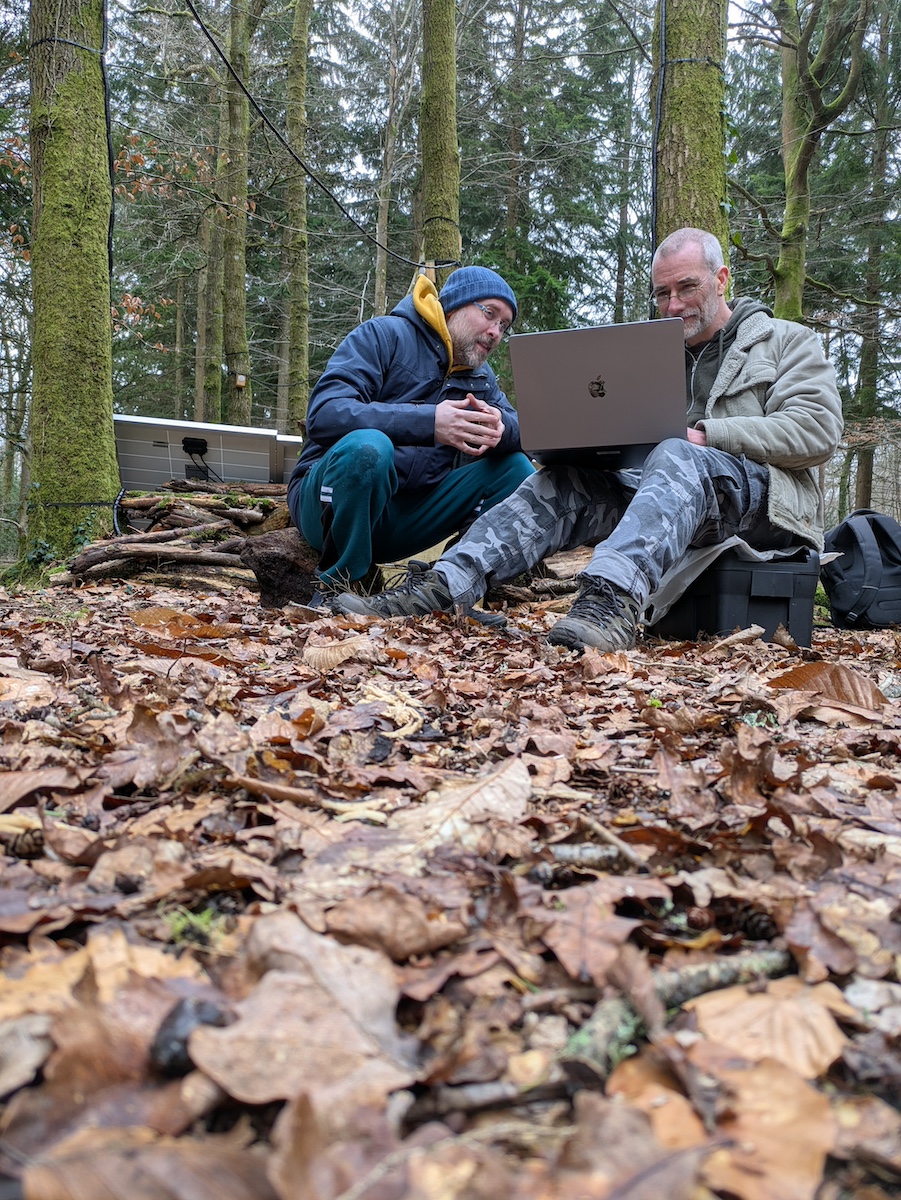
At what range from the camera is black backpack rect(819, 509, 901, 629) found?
463 cm

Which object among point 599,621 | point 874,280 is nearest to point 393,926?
point 599,621

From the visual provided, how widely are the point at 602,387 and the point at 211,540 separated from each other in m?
3.42

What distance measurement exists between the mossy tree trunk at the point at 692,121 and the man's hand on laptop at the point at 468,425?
5.49 feet

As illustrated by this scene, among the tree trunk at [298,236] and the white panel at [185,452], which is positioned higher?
the tree trunk at [298,236]

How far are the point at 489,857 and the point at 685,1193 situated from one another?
558 mm

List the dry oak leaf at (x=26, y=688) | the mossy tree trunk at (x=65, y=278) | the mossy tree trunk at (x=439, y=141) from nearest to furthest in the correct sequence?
the dry oak leaf at (x=26, y=688), the mossy tree trunk at (x=65, y=278), the mossy tree trunk at (x=439, y=141)

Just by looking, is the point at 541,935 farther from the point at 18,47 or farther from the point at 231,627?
the point at 18,47

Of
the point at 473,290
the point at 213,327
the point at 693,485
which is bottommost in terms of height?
the point at 693,485

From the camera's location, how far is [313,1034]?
2.41 ft

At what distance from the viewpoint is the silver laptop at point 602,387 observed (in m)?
3.06

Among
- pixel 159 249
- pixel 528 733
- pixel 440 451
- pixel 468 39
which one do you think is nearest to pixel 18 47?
pixel 159 249

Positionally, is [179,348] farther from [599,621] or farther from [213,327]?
[599,621]

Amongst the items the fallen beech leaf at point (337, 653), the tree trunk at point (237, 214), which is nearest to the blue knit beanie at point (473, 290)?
the fallen beech leaf at point (337, 653)

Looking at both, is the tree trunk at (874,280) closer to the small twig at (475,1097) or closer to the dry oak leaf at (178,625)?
the dry oak leaf at (178,625)
